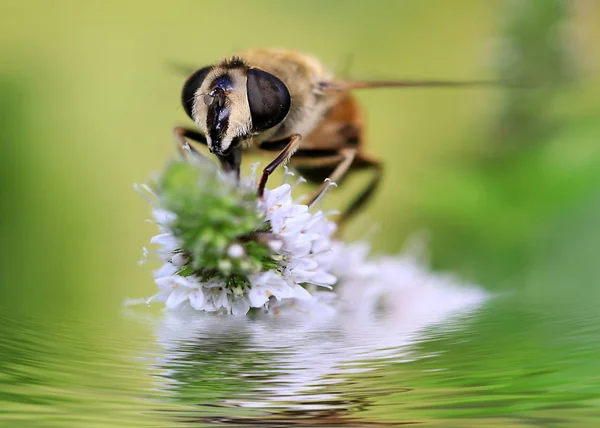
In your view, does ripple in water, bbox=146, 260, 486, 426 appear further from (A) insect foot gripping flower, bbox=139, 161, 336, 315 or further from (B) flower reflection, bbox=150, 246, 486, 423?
(A) insect foot gripping flower, bbox=139, 161, 336, 315

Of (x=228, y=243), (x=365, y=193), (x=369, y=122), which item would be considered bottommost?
(x=228, y=243)

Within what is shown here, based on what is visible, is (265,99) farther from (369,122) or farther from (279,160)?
(369,122)

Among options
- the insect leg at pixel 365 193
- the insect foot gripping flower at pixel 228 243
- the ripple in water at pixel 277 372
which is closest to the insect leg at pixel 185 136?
the insect foot gripping flower at pixel 228 243

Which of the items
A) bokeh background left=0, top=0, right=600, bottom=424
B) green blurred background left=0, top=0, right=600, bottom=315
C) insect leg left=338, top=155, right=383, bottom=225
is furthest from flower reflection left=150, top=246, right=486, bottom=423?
insect leg left=338, top=155, right=383, bottom=225

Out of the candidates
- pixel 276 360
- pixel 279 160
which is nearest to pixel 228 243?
pixel 276 360

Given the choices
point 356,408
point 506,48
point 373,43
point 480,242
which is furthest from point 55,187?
point 356,408

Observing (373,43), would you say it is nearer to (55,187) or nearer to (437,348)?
(55,187)
